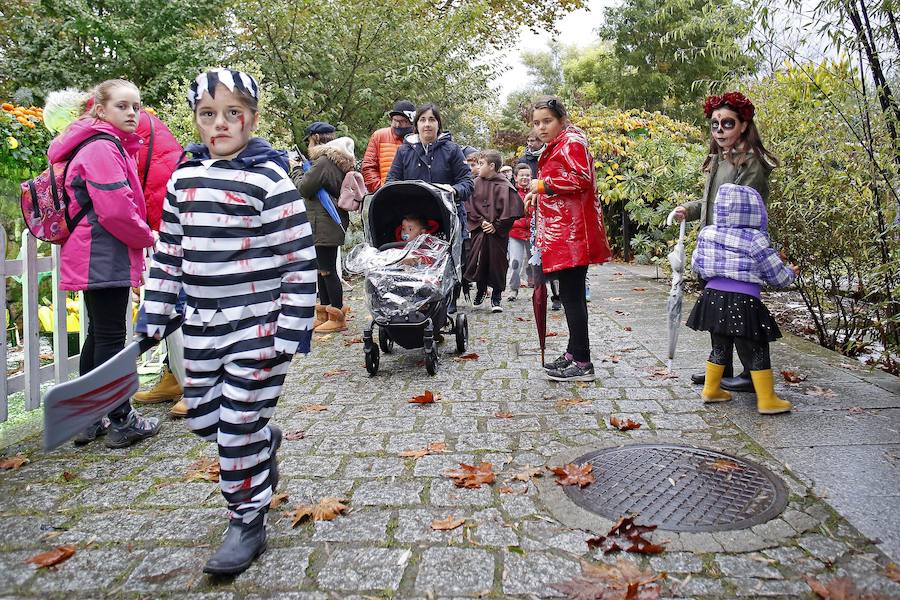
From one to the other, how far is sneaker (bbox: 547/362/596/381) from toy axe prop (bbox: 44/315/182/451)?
3310mm

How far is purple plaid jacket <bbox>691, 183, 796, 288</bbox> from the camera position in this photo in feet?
14.2

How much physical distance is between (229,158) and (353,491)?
1.63m

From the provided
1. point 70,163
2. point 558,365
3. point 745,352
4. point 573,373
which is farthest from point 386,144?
point 745,352

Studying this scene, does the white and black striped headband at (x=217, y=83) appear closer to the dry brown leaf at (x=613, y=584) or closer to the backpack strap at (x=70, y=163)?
the backpack strap at (x=70, y=163)

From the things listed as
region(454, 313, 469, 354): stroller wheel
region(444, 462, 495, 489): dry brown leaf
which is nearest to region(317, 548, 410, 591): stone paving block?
region(444, 462, 495, 489): dry brown leaf

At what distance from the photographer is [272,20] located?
11.9 m

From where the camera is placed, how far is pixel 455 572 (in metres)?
2.55

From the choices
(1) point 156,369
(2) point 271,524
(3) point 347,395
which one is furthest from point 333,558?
(1) point 156,369

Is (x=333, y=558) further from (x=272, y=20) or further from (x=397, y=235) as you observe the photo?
(x=272, y=20)

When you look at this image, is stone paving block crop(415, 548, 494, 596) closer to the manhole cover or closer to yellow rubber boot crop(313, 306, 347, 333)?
the manhole cover

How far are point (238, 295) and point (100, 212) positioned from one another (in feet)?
5.23

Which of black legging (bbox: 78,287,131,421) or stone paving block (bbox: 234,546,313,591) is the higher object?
black legging (bbox: 78,287,131,421)

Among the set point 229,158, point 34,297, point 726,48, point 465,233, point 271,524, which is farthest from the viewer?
point 465,233

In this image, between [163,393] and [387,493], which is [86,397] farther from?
[163,393]
